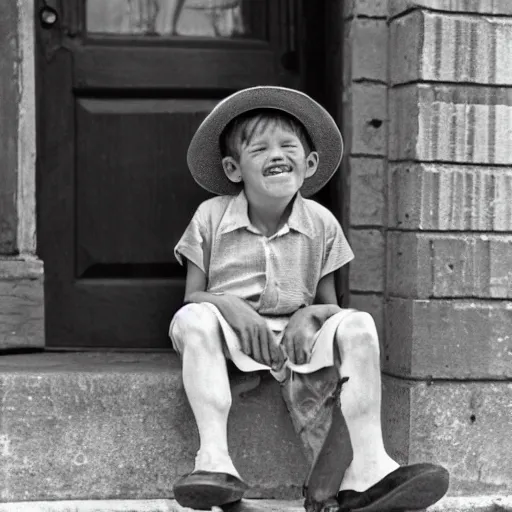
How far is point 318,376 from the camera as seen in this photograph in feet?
13.2

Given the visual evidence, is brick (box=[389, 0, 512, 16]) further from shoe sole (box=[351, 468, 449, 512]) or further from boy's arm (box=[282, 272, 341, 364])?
shoe sole (box=[351, 468, 449, 512])

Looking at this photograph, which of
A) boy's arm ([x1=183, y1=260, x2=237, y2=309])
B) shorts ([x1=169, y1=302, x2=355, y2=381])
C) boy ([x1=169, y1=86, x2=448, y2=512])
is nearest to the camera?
boy ([x1=169, y1=86, x2=448, y2=512])

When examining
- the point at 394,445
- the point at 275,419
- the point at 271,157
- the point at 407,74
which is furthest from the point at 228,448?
the point at 407,74

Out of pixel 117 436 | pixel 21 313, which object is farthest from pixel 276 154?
pixel 21 313

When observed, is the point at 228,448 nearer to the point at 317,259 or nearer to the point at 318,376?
the point at 318,376

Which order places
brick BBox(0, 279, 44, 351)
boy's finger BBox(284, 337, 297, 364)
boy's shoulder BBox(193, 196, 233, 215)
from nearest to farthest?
boy's finger BBox(284, 337, 297, 364)
boy's shoulder BBox(193, 196, 233, 215)
brick BBox(0, 279, 44, 351)

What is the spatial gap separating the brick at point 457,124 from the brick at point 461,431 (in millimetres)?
836

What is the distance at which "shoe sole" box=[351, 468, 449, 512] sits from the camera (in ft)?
12.0

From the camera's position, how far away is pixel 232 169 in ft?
13.9

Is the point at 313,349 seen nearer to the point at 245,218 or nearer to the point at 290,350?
the point at 290,350

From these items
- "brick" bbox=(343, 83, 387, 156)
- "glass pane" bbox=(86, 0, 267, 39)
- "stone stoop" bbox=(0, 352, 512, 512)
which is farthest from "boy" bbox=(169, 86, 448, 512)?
A: "glass pane" bbox=(86, 0, 267, 39)

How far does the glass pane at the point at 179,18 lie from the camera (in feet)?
16.0

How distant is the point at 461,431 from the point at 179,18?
2.01m

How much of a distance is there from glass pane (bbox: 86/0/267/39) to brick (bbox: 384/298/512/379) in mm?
1387
